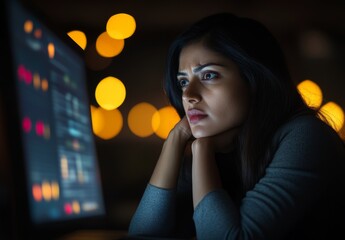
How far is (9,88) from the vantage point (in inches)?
27.2

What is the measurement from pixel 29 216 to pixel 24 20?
31cm

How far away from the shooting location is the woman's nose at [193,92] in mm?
1344

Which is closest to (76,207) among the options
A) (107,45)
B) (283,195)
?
(283,195)

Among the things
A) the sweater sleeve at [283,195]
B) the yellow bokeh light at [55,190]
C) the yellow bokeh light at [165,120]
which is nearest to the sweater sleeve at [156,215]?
the sweater sleeve at [283,195]

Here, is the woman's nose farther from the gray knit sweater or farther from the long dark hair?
the gray knit sweater

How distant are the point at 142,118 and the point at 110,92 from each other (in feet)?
3.41

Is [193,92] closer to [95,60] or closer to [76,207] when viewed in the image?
[76,207]

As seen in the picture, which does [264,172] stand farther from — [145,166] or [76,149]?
[145,166]

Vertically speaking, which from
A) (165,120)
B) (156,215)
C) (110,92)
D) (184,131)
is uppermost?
(110,92)

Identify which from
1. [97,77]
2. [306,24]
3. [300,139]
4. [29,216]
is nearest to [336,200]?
[300,139]

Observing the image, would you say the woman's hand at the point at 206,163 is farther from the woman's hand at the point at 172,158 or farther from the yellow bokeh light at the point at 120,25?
the yellow bokeh light at the point at 120,25

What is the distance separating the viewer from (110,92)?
13.4 ft

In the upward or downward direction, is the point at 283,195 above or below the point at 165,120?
below

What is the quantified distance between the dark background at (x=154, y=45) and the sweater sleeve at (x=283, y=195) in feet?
9.44
